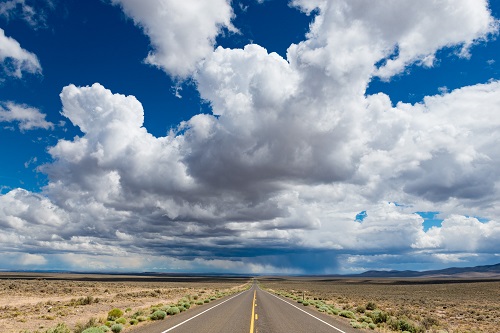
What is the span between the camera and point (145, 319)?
21.3 m

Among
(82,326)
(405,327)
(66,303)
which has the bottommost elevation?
(66,303)

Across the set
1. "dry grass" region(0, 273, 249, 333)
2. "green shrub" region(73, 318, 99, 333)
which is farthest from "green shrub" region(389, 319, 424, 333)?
"dry grass" region(0, 273, 249, 333)

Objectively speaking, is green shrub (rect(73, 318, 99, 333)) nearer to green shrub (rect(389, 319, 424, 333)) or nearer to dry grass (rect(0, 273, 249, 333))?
dry grass (rect(0, 273, 249, 333))

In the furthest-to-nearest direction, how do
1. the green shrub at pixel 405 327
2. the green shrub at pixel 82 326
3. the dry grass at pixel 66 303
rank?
the dry grass at pixel 66 303 → the green shrub at pixel 405 327 → the green shrub at pixel 82 326

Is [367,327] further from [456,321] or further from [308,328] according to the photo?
[456,321]

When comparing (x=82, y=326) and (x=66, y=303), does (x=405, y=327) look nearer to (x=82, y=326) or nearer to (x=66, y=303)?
(x=82, y=326)

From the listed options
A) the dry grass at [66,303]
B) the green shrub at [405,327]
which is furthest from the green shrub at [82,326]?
the green shrub at [405,327]

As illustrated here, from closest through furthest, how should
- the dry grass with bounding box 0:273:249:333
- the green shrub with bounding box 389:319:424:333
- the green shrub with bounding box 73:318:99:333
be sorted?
the green shrub with bounding box 73:318:99:333
the green shrub with bounding box 389:319:424:333
the dry grass with bounding box 0:273:249:333

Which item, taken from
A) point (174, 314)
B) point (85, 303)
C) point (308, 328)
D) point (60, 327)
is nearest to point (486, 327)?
point (308, 328)

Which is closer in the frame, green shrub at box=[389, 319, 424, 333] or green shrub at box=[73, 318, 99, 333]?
green shrub at box=[73, 318, 99, 333]

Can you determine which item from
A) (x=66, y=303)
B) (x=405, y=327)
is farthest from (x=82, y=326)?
(x=66, y=303)

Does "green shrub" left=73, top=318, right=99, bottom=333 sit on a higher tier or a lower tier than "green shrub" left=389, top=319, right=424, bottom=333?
higher

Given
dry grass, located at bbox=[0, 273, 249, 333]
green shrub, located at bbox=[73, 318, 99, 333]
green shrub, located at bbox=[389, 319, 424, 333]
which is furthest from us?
dry grass, located at bbox=[0, 273, 249, 333]

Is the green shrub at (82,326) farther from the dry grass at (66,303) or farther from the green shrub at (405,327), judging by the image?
the green shrub at (405,327)
